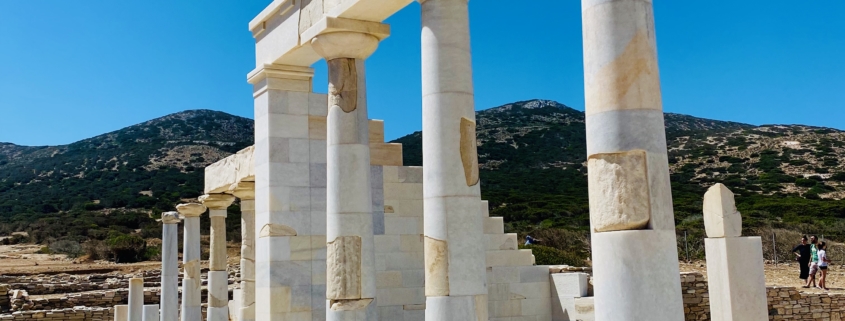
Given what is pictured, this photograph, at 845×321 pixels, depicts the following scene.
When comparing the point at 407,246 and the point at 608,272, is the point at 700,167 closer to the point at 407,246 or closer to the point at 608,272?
the point at 407,246

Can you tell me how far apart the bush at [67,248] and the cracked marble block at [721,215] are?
153 ft

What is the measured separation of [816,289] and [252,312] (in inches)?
585

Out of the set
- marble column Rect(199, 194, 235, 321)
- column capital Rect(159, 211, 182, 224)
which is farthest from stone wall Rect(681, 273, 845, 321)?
column capital Rect(159, 211, 182, 224)

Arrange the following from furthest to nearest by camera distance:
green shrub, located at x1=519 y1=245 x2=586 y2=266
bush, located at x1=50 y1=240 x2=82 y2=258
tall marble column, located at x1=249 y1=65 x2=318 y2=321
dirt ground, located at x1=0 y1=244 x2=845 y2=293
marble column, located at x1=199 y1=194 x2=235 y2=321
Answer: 1. bush, located at x1=50 y1=240 x2=82 y2=258
2. dirt ground, located at x1=0 y1=244 x2=845 y2=293
3. green shrub, located at x1=519 y1=245 x2=586 y2=266
4. marble column, located at x1=199 y1=194 x2=235 y2=321
5. tall marble column, located at x1=249 y1=65 x2=318 y2=321

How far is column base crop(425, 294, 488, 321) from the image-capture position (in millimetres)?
8891

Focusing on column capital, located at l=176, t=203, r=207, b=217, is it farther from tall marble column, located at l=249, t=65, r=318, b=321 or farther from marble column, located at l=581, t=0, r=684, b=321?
marble column, located at l=581, t=0, r=684, b=321

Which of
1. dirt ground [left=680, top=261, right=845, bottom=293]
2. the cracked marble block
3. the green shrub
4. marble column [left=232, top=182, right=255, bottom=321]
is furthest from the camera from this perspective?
the green shrub

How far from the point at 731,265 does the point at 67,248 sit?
4918 cm

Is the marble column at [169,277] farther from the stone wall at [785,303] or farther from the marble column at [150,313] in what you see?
the stone wall at [785,303]

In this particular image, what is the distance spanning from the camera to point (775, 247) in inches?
1166

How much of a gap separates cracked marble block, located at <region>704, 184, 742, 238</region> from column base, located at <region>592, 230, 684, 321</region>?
4384 millimetres

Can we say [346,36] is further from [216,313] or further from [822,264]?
[822,264]

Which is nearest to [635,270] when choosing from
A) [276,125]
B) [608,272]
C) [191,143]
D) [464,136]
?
[608,272]

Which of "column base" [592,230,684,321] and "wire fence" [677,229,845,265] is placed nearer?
"column base" [592,230,684,321]
